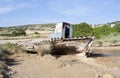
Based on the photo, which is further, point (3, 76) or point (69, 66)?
point (69, 66)

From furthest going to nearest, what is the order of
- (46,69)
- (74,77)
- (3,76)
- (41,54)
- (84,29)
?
(84,29), (41,54), (46,69), (74,77), (3,76)

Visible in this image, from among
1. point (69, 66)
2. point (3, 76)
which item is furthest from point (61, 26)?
point (3, 76)

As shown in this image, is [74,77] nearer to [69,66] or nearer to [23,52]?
[69,66]

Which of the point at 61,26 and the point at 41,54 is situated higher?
the point at 61,26

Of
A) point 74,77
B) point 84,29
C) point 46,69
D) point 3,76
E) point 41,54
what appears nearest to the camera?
point 3,76

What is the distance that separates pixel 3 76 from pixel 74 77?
362 cm

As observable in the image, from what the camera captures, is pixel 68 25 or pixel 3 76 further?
pixel 68 25

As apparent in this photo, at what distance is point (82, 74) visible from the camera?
56.5ft

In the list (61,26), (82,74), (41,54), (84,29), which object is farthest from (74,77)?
(84,29)

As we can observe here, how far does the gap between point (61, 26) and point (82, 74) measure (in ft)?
53.5

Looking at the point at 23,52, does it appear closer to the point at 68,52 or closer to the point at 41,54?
the point at 41,54

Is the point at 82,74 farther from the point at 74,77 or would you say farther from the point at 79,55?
the point at 79,55

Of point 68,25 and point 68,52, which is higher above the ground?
point 68,25

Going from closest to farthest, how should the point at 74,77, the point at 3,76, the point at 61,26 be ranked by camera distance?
the point at 3,76 < the point at 74,77 < the point at 61,26
